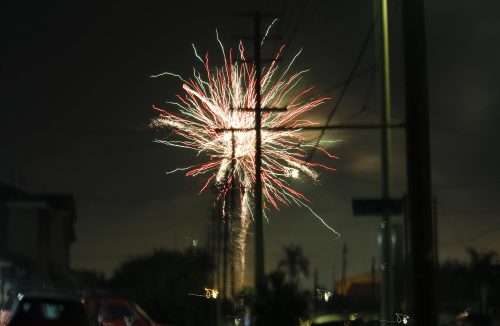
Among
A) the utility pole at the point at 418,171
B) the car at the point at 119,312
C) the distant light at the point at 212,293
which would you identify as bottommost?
the car at the point at 119,312

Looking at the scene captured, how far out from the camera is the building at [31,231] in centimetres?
5806

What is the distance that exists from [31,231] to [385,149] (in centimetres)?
4509

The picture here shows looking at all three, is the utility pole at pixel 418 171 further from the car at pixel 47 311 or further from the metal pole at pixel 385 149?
the car at pixel 47 311

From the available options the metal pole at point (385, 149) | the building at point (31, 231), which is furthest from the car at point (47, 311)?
the building at point (31, 231)

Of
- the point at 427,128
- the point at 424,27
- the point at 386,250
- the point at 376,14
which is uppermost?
the point at 376,14

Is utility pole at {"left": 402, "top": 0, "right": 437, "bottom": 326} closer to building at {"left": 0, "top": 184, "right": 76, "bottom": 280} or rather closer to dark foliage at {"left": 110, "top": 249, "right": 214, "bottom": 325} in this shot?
dark foliage at {"left": 110, "top": 249, "right": 214, "bottom": 325}

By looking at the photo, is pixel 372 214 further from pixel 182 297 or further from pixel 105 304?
pixel 182 297

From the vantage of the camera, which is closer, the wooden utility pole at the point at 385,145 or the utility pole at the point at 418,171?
the utility pole at the point at 418,171

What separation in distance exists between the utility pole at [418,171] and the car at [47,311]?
22.4ft

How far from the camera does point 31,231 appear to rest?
201 feet

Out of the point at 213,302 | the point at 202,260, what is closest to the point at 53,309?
the point at 213,302

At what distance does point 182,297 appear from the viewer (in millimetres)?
60312

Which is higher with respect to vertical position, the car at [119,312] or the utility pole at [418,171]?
the utility pole at [418,171]

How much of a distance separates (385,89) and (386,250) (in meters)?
3.73
